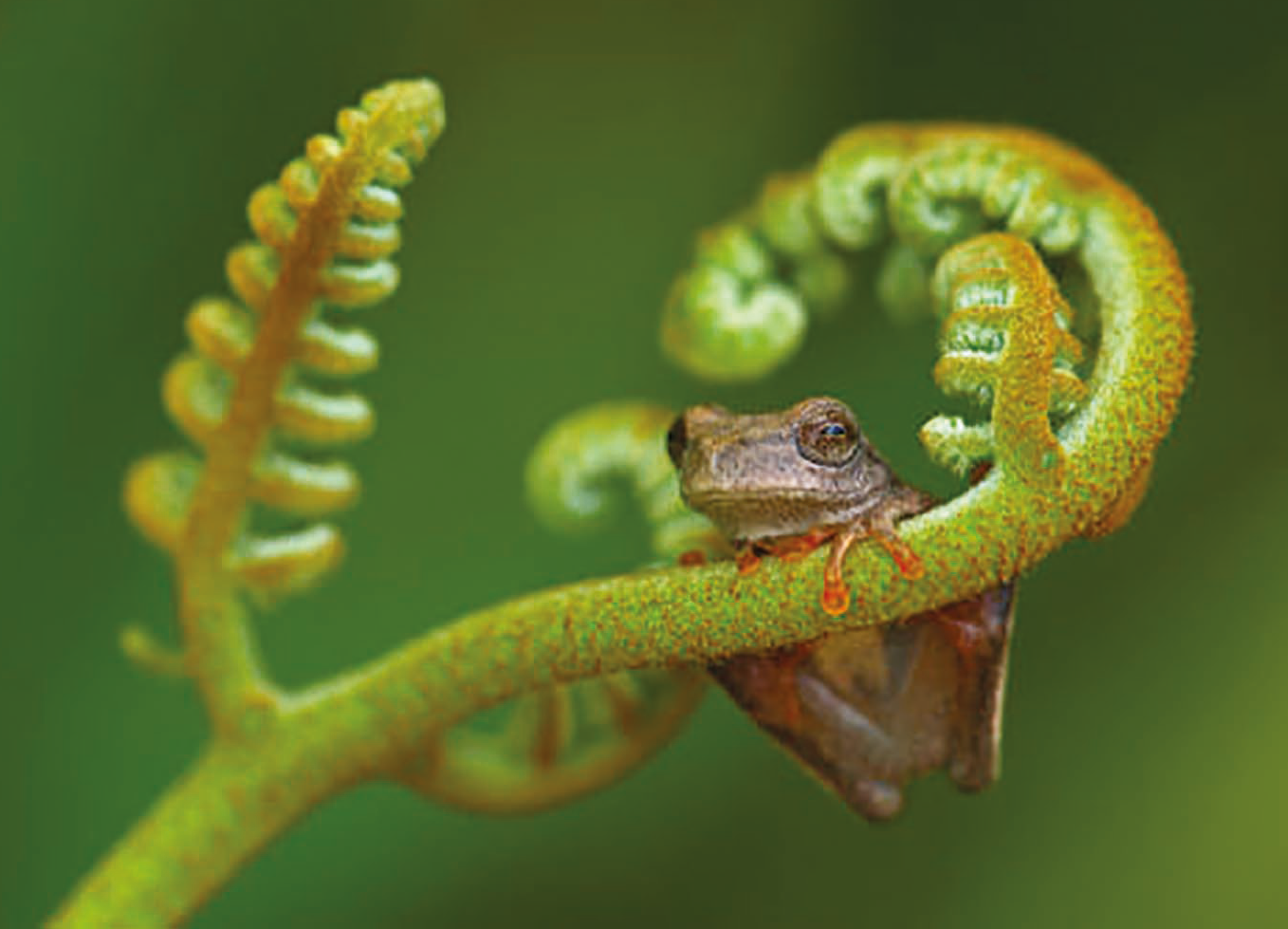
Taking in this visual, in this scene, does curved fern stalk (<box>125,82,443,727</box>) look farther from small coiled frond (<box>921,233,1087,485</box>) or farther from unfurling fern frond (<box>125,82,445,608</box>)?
small coiled frond (<box>921,233,1087,485</box>)

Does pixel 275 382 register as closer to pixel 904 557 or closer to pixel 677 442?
pixel 677 442

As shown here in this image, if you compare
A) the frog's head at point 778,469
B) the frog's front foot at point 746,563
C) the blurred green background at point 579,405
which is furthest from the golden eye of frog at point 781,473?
the blurred green background at point 579,405

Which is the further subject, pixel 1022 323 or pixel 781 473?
pixel 781 473

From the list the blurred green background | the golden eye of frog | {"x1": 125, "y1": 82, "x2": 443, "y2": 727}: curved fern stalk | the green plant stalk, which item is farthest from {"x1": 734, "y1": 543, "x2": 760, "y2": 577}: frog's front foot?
the blurred green background

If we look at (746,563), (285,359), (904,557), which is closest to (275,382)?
(285,359)

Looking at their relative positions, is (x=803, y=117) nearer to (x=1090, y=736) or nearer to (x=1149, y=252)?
(x=1090, y=736)

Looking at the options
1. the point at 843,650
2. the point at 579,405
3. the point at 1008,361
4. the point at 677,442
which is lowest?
the point at 579,405
